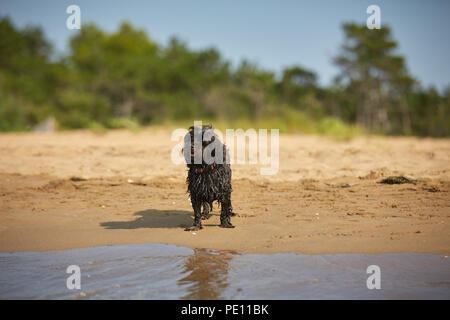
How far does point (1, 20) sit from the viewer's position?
39.2m

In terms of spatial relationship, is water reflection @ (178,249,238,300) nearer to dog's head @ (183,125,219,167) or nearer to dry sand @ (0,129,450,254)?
dry sand @ (0,129,450,254)

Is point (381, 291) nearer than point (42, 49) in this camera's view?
Yes

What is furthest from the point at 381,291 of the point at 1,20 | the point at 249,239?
the point at 1,20

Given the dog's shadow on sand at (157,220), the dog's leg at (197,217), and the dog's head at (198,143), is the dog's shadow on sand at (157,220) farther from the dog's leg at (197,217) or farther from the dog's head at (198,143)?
the dog's head at (198,143)

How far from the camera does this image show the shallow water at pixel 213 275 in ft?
13.3

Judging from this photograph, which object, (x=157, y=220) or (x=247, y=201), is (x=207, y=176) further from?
(x=247, y=201)

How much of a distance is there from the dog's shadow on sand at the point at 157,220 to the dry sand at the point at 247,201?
0.07 ft

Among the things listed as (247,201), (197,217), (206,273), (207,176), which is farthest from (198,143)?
(247,201)

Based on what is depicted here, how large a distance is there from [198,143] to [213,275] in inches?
67.8

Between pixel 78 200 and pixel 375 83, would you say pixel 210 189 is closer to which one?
pixel 78 200

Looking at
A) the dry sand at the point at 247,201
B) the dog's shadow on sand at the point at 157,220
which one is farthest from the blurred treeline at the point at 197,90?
the dog's shadow on sand at the point at 157,220

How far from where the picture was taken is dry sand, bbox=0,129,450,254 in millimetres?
5641

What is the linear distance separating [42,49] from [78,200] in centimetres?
4010

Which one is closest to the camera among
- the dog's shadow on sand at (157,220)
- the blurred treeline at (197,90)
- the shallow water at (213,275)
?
the shallow water at (213,275)
